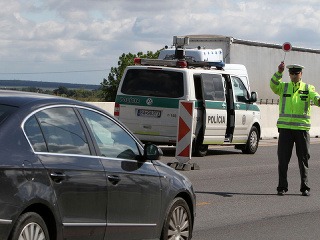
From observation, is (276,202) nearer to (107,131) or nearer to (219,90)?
(107,131)

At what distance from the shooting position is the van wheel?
24.6 metres

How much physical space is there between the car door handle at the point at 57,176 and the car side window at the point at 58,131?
21 cm

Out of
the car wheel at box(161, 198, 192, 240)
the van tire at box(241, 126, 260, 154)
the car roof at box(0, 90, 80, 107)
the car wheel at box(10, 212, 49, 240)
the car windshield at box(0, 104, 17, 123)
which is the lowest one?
the van tire at box(241, 126, 260, 154)

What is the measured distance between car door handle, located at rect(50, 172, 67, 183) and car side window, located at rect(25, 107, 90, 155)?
21 centimetres

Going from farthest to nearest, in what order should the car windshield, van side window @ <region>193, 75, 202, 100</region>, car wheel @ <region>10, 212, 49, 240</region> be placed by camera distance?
van side window @ <region>193, 75, 202, 100</region>, the car windshield, car wheel @ <region>10, 212, 49, 240</region>

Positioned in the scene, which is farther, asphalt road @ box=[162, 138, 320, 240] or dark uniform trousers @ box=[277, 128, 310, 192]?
dark uniform trousers @ box=[277, 128, 310, 192]

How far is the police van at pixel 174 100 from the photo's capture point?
2164cm

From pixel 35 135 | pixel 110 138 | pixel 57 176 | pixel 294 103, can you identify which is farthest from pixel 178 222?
pixel 294 103

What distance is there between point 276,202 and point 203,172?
3.98 m

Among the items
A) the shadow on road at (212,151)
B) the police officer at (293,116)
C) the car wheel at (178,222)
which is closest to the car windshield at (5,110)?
the car wheel at (178,222)

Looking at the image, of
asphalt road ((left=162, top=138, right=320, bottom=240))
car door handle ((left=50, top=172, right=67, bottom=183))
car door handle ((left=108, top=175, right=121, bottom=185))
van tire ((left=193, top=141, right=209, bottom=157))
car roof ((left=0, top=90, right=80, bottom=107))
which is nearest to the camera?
car door handle ((left=50, top=172, right=67, bottom=183))

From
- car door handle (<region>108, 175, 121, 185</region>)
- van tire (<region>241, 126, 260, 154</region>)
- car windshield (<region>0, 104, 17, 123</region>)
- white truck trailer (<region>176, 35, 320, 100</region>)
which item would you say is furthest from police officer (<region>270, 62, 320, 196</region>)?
white truck trailer (<region>176, 35, 320, 100</region>)

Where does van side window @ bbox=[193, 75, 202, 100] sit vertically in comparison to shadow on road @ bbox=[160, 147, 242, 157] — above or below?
above

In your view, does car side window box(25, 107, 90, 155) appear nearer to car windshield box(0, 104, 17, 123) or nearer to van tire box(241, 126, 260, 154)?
car windshield box(0, 104, 17, 123)
